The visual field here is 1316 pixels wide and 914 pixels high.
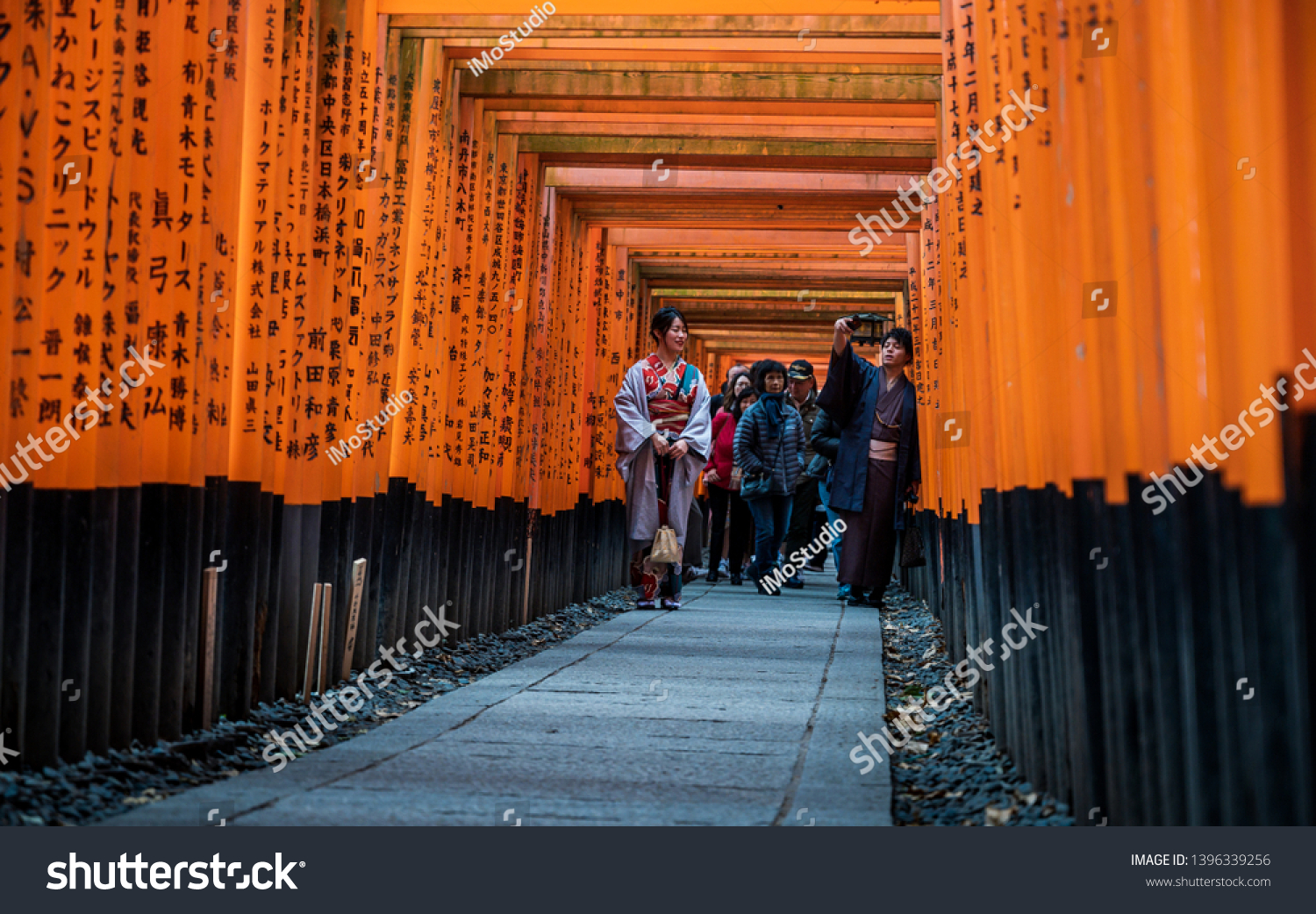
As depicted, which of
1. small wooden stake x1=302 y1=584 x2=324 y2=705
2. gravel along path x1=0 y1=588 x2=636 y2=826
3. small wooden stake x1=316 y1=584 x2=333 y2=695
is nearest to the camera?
gravel along path x1=0 y1=588 x2=636 y2=826

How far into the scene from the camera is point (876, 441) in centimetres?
862

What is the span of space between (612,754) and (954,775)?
978 millimetres

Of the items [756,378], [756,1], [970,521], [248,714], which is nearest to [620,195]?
[756,378]

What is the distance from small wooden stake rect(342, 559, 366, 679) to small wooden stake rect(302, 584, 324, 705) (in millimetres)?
353

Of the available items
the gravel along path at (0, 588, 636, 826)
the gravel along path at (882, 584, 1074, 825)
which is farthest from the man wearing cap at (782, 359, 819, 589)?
the gravel along path at (0, 588, 636, 826)

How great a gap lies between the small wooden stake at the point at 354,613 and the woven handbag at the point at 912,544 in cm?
425

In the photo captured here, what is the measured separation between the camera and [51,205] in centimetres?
313

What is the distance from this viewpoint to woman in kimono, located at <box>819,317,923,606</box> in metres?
8.46

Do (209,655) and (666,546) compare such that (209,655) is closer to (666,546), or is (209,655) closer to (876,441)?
(666,546)

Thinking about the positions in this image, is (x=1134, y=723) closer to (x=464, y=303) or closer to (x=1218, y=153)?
(x=1218, y=153)

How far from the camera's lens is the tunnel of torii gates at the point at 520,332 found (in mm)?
2023

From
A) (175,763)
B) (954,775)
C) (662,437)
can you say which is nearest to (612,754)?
(954,775)

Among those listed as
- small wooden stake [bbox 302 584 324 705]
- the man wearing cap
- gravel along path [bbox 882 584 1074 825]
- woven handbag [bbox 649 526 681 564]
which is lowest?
gravel along path [bbox 882 584 1074 825]

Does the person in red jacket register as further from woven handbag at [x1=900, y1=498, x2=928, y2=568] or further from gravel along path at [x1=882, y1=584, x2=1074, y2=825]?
gravel along path at [x1=882, y1=584, x2=1074, y2=825]
